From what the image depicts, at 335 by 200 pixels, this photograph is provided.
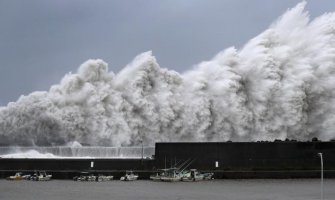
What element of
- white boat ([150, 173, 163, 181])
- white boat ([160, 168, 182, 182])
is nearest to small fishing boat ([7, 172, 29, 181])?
white boat ([150, 173, 163, 181])

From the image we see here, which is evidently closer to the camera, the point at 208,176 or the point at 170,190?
the point at 170,190

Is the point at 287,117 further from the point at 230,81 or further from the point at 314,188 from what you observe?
the point at 314,188

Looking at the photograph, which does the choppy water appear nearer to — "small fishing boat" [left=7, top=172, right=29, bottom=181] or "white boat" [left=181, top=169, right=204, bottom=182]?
"white boat" [left=181, top=169, right=204, bottom=182]

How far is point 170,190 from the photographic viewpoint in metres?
44.6

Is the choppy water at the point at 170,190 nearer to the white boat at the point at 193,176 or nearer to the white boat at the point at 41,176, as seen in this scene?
the white boat at the point at 41,176

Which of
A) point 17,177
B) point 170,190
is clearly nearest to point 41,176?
point 17,177

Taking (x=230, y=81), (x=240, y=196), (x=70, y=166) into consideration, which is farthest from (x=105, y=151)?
(x=240, y=196)

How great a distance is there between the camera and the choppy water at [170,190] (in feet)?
133

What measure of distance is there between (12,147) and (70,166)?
7772 mm

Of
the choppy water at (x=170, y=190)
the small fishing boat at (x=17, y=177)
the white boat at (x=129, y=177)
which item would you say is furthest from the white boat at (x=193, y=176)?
the small fishing boat at (x=17, y=177)

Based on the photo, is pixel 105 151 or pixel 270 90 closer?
pixel 105 151

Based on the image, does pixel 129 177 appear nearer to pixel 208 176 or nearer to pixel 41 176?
pixel 208 176

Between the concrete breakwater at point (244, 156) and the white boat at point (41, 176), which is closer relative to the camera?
the concrete breakwater at point (244, 156)

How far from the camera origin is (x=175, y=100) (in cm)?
6291
